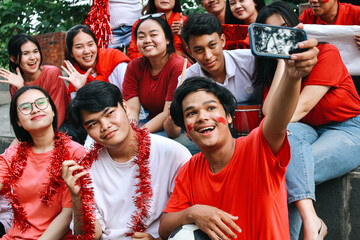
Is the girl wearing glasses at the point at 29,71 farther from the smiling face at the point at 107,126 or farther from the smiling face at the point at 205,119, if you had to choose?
the smiling face at the point at 205,119

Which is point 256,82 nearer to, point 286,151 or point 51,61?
point 286,151

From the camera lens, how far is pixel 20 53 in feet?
14.2

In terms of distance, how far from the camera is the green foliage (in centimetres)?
671

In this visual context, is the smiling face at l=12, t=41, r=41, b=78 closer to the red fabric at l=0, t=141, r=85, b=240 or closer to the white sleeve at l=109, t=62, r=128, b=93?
the white sleeve at l=109, t=62, r=128, b=93

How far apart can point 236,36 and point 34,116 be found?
1794 mm

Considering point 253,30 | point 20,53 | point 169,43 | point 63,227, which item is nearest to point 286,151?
point 253,30

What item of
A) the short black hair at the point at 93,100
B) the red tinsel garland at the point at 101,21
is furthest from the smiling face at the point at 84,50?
the short black hair at the point at 93,100

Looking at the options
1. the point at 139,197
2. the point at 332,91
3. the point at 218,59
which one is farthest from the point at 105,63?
the point at 332,91

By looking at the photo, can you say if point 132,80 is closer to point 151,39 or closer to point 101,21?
point 151,39

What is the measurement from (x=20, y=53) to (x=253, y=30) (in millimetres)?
3566

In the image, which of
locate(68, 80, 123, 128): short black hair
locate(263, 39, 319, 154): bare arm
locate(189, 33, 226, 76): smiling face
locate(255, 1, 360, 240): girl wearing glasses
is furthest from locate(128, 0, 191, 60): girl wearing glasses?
locate(263, 39, 319, 154): bare arm

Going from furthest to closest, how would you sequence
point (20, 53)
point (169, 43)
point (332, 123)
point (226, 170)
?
1. point (20, 53)
2. point (169, 43)
3. point (332, 123)
4. point (226, 170)

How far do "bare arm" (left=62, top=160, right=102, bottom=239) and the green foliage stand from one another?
4.71 m

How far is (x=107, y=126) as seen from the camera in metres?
2.55
